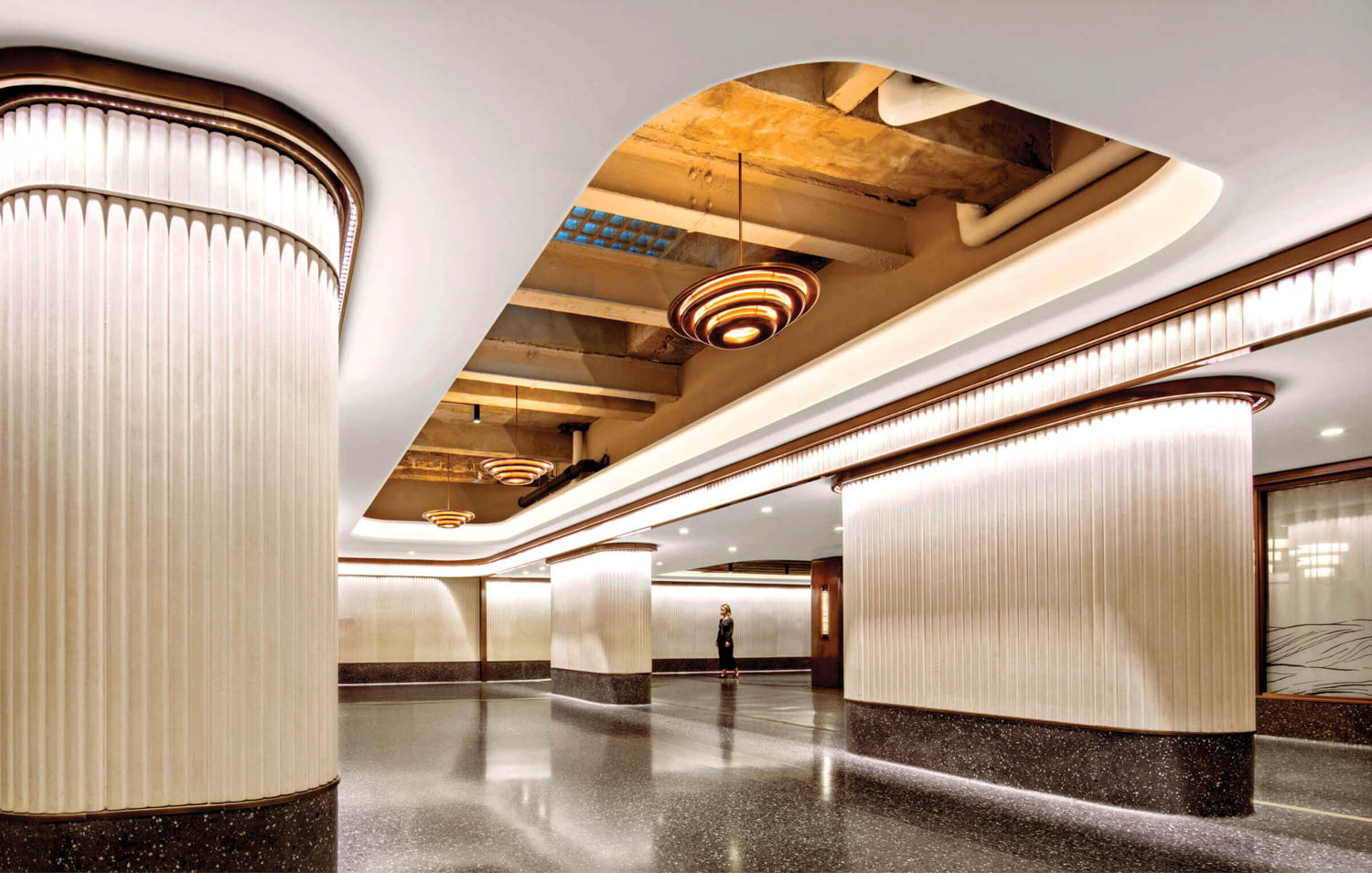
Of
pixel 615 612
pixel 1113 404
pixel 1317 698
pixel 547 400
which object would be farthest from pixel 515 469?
pixel 1317 698

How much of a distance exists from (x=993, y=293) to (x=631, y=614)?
38.7 ft

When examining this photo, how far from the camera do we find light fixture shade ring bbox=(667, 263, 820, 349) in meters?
5.83

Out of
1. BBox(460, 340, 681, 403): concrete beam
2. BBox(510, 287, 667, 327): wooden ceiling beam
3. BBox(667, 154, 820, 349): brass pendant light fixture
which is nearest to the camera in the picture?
BBox(667, 154, 820, 349): brass pendant light fixture

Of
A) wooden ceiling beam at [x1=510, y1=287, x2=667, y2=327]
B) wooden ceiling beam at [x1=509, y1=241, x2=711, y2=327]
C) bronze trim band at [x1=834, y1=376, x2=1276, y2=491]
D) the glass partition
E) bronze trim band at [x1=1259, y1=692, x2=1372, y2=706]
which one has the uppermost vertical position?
wooden ceiling beam at [x1=509, y1=241, x2=711, y2=327]

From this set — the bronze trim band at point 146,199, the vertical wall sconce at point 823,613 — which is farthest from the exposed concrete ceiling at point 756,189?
the vertical wall sconce at point 823,613

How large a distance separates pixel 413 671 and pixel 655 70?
78.5ft

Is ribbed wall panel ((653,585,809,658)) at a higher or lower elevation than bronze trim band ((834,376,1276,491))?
lower

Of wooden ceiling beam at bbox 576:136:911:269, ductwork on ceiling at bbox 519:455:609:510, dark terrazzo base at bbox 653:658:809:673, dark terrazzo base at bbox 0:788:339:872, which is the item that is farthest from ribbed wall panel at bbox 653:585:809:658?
dark terrazzo base at bbox 0:788:339:872

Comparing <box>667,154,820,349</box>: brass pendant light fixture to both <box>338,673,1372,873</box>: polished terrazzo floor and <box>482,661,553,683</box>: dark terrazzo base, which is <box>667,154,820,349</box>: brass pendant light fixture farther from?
<box>482,661,553,683</box>: dark terrazzo base

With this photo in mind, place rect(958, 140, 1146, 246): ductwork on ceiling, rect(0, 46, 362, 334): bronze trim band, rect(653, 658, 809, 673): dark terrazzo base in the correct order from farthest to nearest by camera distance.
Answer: rect(653, 658, 809, 673): dark terrazzo base → rect(958, 140, 1146, 246): ductwork on ceiling → rect(0, 46, 362, 334): bronze trim band

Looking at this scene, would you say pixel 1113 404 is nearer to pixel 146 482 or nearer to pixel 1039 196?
pixel 1039 196

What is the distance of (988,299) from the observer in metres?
6.14

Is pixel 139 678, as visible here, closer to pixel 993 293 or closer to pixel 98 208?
pixel 98 208

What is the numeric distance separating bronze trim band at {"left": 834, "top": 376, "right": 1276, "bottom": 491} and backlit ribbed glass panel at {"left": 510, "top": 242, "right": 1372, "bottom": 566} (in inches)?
8.2
